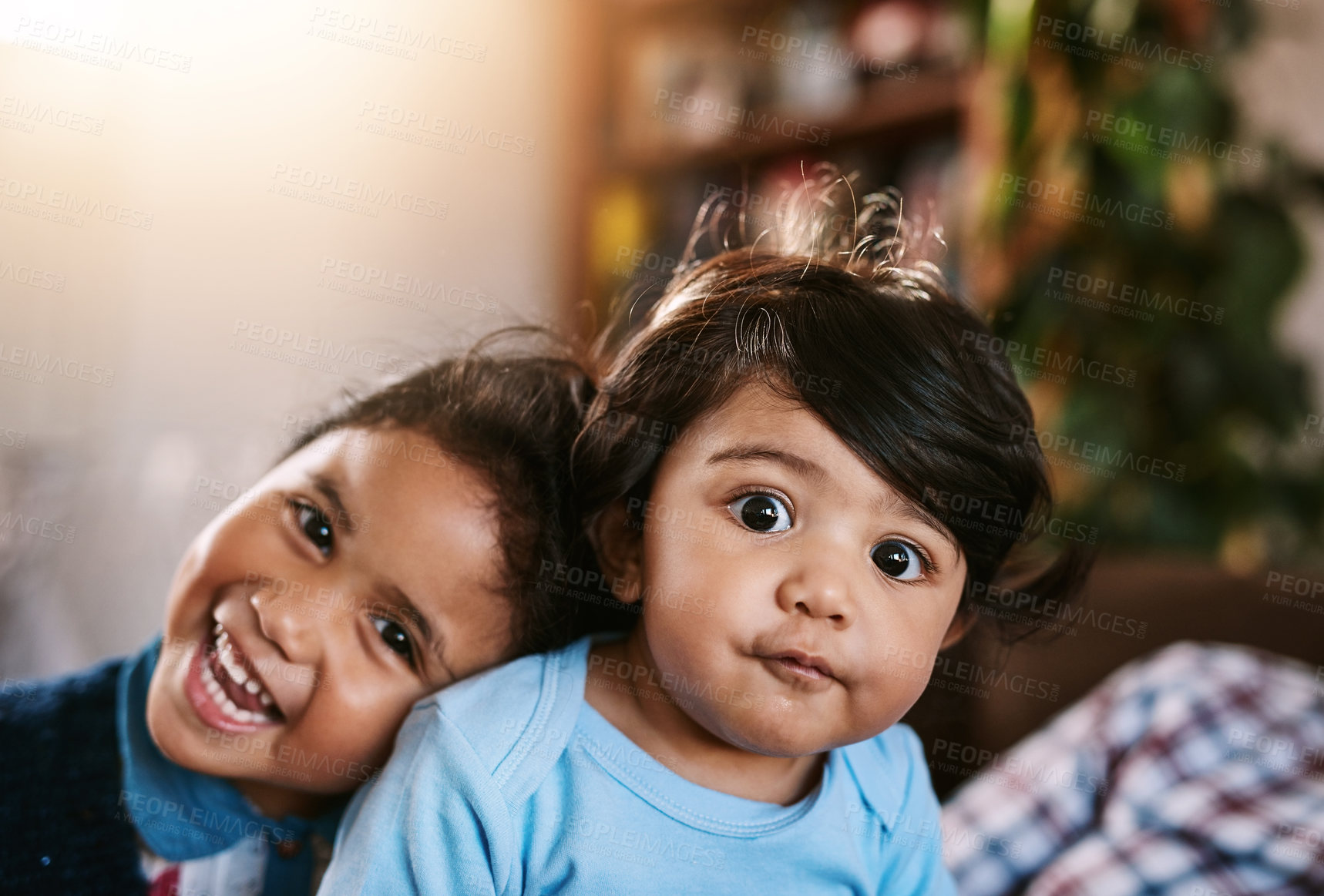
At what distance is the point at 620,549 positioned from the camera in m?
0.76

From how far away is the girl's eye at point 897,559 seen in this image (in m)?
0.67

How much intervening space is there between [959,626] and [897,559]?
0.16 meters

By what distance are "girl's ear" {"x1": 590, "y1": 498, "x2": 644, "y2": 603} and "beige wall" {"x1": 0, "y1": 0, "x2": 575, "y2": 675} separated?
0.76ft

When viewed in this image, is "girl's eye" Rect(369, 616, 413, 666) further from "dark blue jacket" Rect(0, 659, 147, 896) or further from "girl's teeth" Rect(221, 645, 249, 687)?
"dark blue jacket" Rect(0, 659, 147, 896)

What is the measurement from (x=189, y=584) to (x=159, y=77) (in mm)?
962

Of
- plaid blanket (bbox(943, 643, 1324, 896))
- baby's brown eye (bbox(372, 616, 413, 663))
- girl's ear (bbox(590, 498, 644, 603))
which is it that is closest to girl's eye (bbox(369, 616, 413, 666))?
baby's brown eye (bbox(372, 616, 413, 663))

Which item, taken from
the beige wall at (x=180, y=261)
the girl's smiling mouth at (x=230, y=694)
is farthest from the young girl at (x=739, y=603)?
the beige wall at (x=180, y=261)

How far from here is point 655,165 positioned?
10.0ft

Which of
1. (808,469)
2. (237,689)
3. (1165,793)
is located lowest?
(1165,793)

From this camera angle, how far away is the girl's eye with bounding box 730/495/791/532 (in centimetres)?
Result: 66

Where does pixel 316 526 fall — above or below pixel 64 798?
above

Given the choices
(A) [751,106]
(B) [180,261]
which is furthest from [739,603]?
(A) [751,106]

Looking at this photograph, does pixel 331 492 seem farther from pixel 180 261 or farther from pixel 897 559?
pixel 180 261

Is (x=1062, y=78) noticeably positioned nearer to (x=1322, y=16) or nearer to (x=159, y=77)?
(x=1322, y=16)
